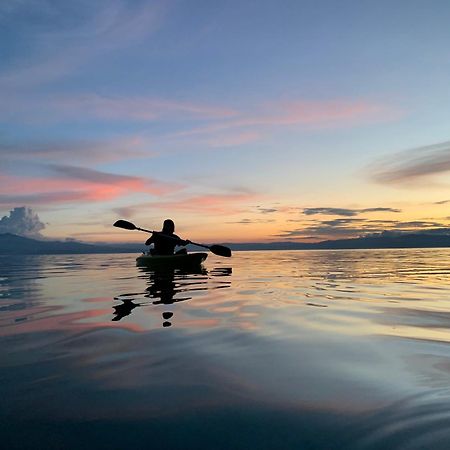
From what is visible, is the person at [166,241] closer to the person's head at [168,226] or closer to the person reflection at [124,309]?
the person's head at [168,226]

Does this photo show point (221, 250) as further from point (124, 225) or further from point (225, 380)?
point (225, 380)

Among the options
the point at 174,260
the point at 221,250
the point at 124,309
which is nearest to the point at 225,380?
the point at 124,309

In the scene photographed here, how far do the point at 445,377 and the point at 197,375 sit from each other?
326 centimetres

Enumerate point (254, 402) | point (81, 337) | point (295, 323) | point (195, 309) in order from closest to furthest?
point (254, 402) → point (81, 337) → point (295, 323) → point (195, 309)

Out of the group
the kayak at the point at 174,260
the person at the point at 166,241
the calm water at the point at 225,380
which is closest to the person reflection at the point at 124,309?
the calm water at the point at 225,380

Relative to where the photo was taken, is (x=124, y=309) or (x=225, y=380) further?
(x=124, y=309)

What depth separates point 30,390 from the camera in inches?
166

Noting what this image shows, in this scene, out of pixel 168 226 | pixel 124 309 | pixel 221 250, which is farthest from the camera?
pixel 221 250

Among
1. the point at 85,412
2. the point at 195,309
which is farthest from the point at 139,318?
the point at 85,412

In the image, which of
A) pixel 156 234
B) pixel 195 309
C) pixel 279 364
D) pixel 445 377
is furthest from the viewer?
pixel 156 234

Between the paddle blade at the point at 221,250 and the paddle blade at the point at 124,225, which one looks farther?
the paddle blade at the point at 221,250

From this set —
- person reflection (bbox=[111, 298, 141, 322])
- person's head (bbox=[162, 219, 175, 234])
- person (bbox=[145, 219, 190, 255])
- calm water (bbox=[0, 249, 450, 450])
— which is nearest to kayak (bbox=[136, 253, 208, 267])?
person (bbox=[145, 219, 190, 255])

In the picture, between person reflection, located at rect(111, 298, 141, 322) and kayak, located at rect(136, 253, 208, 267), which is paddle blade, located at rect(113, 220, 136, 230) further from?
person reflection, located at rect(111, 298, 141, 322)

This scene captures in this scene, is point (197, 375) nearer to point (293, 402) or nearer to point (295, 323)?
point (293, 402)
